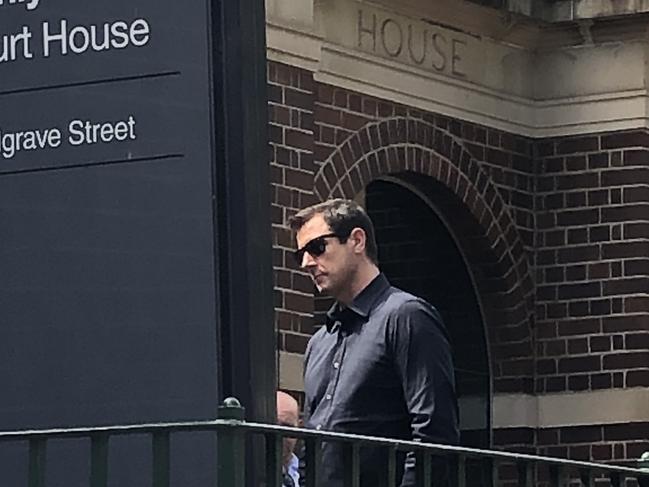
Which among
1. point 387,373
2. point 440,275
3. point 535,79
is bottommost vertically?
point 387,373

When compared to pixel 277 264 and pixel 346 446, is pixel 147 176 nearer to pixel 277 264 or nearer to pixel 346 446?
pixel 346 446

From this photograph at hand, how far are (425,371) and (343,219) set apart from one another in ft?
1.71

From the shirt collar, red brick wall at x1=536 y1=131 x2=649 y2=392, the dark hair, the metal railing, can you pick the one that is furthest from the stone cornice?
the metal railing

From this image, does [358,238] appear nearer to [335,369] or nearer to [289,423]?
[335,369]

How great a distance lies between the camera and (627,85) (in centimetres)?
1268

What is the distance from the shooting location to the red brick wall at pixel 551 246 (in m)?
12.5

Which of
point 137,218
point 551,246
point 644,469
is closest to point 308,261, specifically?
point 644,469

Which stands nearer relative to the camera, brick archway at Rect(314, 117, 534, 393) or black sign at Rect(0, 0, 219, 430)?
black sign at Rect(0, 0, 219, 430)

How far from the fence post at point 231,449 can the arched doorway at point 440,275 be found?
8.12 metres

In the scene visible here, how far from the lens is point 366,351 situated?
600 centimetres

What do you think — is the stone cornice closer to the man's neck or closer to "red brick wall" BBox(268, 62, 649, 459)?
"red brick wall" BBox(268, 62, 649, 459)

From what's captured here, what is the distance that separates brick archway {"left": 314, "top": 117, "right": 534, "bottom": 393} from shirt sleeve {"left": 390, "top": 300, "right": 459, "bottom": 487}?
17.7 ft

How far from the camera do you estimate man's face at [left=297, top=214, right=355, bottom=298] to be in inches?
242

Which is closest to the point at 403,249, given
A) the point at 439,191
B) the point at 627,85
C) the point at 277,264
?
the point at 439,191
